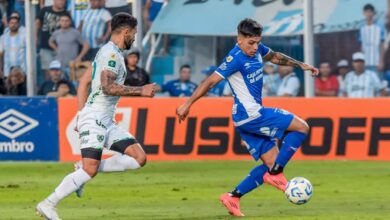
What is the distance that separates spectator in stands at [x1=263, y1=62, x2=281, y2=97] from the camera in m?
23.3

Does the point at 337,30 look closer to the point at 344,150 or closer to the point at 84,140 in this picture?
the point at 344,150

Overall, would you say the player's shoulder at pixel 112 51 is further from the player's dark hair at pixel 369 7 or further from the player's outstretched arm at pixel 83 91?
the player's dark hair at pixel 369 7

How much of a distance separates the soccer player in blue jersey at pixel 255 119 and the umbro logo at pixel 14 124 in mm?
9389

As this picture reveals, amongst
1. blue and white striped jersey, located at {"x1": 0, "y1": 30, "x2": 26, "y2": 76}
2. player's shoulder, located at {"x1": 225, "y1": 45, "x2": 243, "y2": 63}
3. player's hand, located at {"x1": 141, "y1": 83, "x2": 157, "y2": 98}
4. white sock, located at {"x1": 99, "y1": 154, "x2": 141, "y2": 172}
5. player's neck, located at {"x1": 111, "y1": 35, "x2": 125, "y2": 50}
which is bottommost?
white sock, located at {"x1": 99, "y1": 154, "x2": 141, "y2": 172}

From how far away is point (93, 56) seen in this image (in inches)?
949

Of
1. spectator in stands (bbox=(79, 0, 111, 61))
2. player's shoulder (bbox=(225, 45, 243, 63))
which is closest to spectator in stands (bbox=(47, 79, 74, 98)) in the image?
spectator in stands (bbox=(79, 0, 111, 61))

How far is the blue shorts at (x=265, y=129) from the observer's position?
13.0 metres

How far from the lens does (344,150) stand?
69.3 ft

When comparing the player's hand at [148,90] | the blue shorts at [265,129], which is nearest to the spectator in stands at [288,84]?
the blue shorts at [265,129]

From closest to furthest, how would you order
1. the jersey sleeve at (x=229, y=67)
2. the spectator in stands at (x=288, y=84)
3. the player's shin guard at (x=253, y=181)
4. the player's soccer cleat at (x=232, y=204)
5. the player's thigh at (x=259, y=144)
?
the jersey sleeve at (x=229, y=67) → the player's soccer cleat at (x=232, y=204) → the player's shin guard at (x=253, y=181) → the player's thigh at (x=259, y=144) → the spectator in stands at (x=288, y=84)

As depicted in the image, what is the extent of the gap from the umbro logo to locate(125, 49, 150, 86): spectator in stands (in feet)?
6.13

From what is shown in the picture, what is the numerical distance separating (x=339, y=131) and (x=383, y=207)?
7.45 meters

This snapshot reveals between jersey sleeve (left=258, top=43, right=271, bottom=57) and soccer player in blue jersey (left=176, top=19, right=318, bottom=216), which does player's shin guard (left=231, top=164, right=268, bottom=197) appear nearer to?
soccer player in blue jersey (left=176, top=19, right=318, bottom=216)

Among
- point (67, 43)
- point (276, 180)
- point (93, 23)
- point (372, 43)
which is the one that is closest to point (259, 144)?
point (276, 180)
